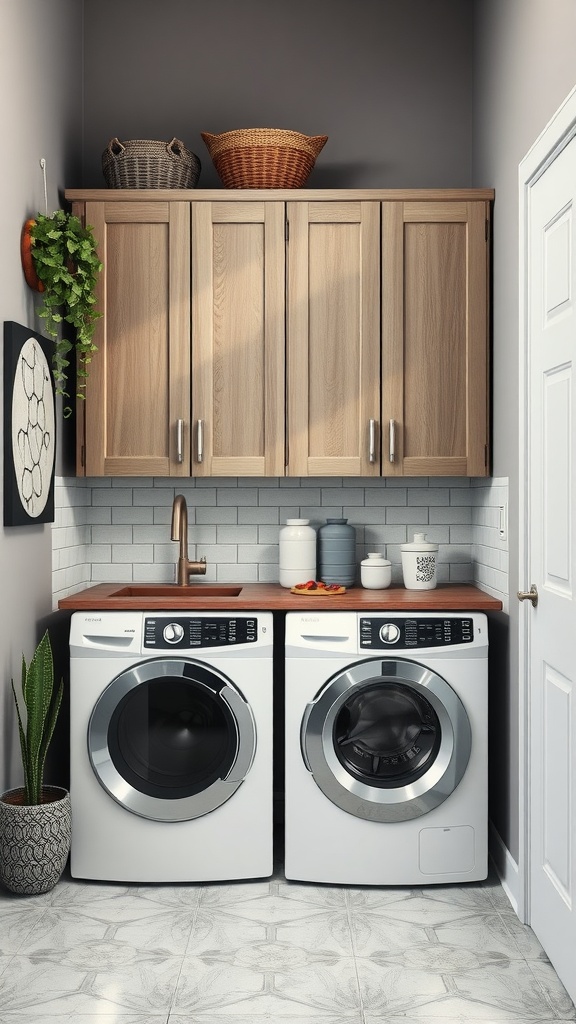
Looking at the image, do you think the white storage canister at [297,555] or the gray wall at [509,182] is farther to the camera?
the white storage canister at [297,555]

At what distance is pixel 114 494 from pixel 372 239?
1.43 meters

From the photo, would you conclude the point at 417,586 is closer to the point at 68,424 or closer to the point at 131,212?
the point at 68,424

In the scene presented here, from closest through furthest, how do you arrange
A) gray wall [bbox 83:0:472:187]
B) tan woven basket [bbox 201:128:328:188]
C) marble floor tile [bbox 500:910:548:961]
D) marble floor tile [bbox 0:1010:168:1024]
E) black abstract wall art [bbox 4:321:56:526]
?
marble floor tile [bbox 0:1010:168:1024] < marble floor tile [bbox 500:910:548:961] < black abstract wall art [bbox 4:321:56:526] < tan woven basket [bbox 201:128:328:188] < gray wall [bbox 83:0:472:187]

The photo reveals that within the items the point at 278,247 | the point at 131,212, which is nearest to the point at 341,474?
the point at 278,247

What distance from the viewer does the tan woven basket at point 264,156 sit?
3191mm

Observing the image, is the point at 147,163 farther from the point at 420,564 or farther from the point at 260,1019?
the point at 260,1019

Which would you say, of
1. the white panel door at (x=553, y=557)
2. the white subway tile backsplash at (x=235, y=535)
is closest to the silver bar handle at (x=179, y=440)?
the white subway tile backsplash at (x=235, y=535)

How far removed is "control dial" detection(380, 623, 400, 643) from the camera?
115 inches

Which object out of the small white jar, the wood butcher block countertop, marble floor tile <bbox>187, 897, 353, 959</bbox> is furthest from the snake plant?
the small white jar

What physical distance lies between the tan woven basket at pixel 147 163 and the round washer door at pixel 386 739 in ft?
6.26

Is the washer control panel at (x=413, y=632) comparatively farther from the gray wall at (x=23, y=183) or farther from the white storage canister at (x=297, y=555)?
the gray wall at (x=23, y=183)

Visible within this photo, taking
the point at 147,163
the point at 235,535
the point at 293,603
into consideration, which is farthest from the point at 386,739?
the point at 147,163

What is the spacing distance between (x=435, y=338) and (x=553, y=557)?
1.15m

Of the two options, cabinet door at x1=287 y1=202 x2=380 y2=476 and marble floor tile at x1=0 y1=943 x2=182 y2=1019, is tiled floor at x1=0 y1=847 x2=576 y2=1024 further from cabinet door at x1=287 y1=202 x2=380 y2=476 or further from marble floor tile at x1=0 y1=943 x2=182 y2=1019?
cabinet door at x1=287 y1=202 x2=380 y2=476
